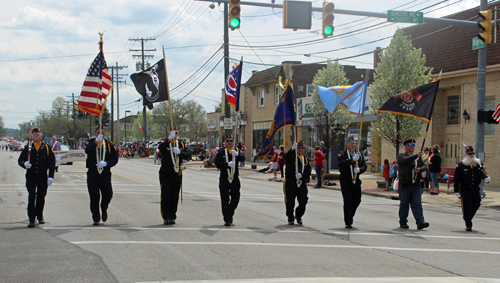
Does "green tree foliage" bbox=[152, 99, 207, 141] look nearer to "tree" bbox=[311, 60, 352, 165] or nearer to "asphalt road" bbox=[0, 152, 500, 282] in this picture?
"tree" bbox=[311, 60, 352, 165]

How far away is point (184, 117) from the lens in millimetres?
74875

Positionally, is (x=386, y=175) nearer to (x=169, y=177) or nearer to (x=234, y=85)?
(x=234, y=85)

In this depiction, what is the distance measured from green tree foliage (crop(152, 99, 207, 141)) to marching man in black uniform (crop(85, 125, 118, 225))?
61273 millimetres

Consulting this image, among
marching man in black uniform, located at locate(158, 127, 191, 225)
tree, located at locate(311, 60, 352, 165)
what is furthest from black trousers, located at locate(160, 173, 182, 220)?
tree, located at locate(311, 60, 352, 165)

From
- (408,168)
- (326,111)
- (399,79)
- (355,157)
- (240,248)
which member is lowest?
(240,248)

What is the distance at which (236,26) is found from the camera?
46.1ft

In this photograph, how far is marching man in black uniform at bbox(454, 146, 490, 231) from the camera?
10.0 m

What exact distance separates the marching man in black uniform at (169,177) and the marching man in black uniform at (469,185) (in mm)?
5893

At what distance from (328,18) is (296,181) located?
21.2 ft

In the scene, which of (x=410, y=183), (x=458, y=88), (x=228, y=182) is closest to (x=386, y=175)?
(x=458, y=88)

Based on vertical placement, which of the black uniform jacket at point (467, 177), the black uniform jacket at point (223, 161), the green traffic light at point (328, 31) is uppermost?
the green traffic light at point (328, 31)

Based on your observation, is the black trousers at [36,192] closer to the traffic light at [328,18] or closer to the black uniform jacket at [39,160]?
the black uniform jacket at [39,160]

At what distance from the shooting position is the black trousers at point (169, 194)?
9.58 m

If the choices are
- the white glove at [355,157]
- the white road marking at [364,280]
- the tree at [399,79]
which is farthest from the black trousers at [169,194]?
the tree at [399,79]
